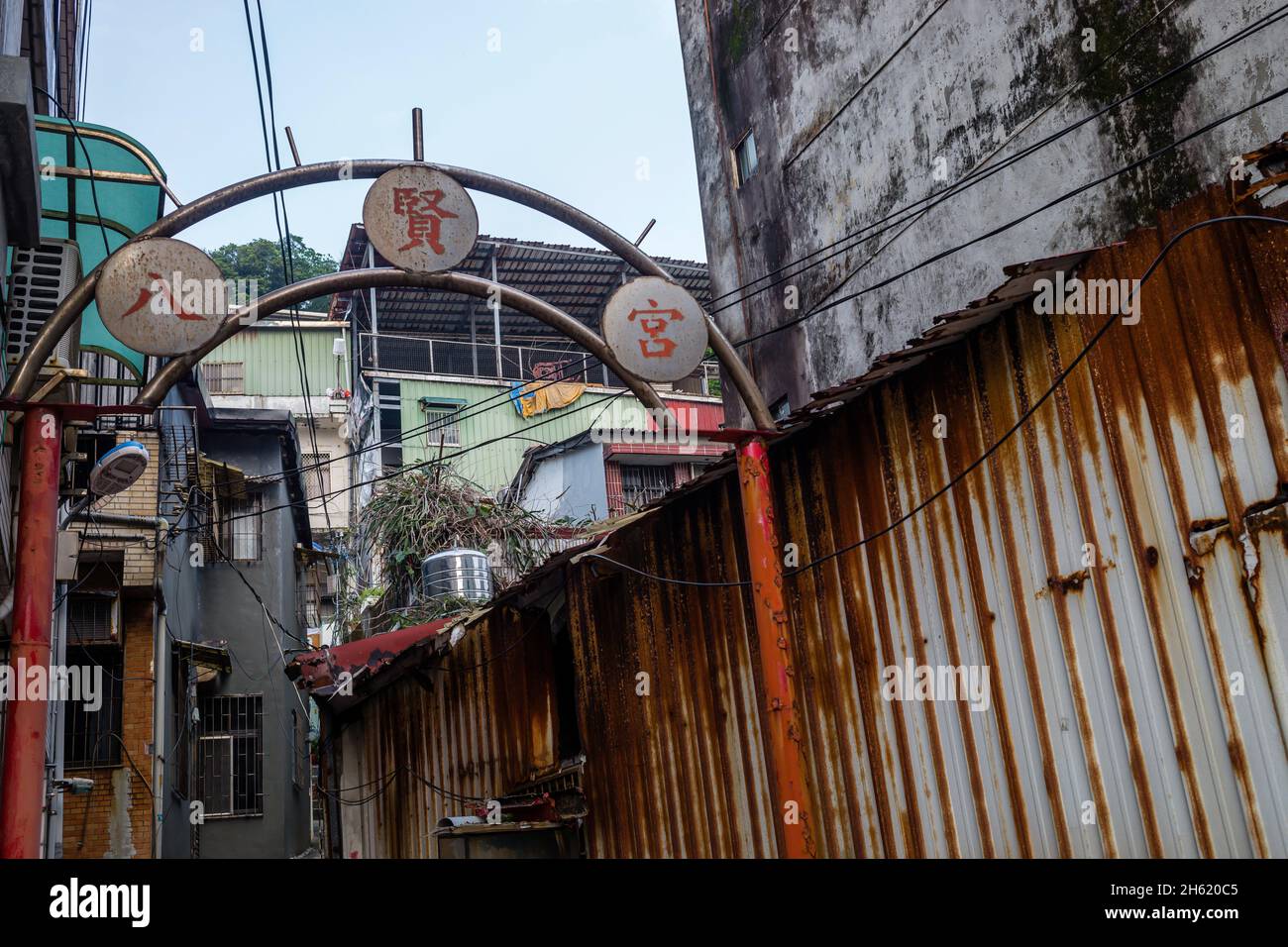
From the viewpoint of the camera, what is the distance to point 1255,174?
5613mm

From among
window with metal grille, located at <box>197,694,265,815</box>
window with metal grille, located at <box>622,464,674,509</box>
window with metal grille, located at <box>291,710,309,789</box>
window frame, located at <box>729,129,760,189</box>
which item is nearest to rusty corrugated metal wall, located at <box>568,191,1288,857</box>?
window frame, located at <box>729,129,760,189</box>

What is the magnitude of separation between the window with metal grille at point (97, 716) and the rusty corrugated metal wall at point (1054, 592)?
11.6 metres

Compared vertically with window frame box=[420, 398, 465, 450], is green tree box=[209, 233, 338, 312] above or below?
above

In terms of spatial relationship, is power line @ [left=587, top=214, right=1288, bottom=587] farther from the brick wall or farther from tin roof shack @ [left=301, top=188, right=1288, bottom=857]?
the brick wall

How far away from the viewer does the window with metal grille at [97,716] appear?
54.8 ft

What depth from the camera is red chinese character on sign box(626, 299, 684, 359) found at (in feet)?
27.5

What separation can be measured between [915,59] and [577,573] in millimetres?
6842

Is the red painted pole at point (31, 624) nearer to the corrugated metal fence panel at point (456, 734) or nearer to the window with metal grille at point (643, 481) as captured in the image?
the corrugated metal fence panel at point (456, 734)

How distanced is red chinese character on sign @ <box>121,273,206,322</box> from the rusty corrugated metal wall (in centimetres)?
444

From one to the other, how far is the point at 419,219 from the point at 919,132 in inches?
247

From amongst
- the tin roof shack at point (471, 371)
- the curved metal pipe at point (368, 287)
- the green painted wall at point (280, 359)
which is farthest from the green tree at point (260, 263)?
the curved metal pipe at point (368, 287)

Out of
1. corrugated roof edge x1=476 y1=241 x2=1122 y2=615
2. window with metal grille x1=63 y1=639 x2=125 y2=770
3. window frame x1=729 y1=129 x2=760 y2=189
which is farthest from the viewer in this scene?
window with metal grille x1=63 y1=639 x2=125 y2=770

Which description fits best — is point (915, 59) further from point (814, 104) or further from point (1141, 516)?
point (1141, 516)
